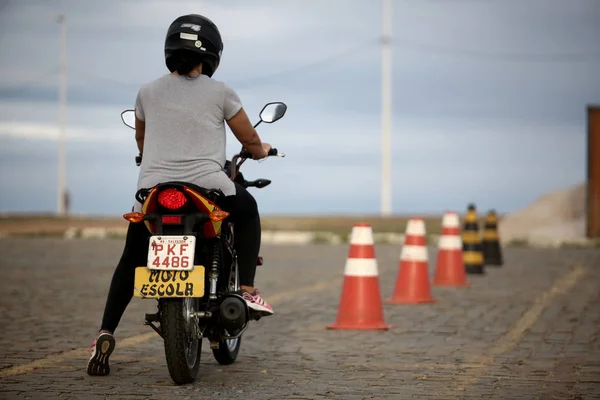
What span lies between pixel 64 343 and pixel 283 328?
2.11m

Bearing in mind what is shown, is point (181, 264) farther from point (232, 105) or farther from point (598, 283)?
point (598, 283)

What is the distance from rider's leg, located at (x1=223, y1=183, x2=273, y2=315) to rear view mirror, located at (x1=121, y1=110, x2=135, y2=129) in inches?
33.7

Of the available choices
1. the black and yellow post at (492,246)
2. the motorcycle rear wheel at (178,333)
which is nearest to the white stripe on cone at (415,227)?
the motorcycle rear wheel at (178,333)

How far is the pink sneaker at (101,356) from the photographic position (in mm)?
6969

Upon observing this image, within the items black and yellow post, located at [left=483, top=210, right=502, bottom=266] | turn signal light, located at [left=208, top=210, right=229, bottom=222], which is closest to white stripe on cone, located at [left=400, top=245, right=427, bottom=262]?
turn signal light, located at [left=208, top=210, right=229, bottom=222]

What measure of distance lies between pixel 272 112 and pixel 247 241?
2.73ft

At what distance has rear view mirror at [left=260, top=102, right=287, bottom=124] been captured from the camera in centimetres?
702

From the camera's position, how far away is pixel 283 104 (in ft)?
23.1

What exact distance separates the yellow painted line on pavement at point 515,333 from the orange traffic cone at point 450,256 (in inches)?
48.9

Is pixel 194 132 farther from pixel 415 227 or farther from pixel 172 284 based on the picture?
pixel 415 227

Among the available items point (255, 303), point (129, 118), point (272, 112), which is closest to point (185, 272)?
point (255, 303)

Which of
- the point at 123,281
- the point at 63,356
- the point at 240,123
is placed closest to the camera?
the point at 240,123

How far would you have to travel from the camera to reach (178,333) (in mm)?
6336

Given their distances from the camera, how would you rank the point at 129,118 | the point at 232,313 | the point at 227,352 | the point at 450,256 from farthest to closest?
the point at 450,256 → the point at 227,352 → the point at 129,118 → the point at 232,313
